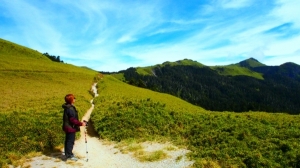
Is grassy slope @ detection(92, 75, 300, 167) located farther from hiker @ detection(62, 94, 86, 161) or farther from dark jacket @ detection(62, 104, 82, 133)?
dark jacket @ detection(62, 104, 82, 133)

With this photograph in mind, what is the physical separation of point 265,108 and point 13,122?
536ft

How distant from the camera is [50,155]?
1700 cm

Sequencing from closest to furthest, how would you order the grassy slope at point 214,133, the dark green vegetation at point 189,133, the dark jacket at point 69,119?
the grassy slope at point 214,133, the dark green vegetation at point 189,133, the dark jacket at point 69,119

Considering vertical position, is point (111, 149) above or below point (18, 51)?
below

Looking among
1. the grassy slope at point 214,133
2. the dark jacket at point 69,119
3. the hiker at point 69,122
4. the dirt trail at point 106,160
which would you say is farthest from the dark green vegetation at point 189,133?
the dark jacket at point 69,119

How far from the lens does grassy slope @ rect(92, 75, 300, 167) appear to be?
13.2m

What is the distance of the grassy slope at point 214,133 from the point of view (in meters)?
13.2

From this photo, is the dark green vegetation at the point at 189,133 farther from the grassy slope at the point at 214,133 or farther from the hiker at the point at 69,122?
the hiker at the point at 69,122

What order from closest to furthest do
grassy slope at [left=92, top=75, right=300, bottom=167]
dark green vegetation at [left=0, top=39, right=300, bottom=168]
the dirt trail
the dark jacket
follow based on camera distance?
grassy slope at [left=92, top=75, right=300, bottom=167] → dark green vegetation at [left=0, top=39, right=300, bottom=168] → the dirt trail → the dark jacket

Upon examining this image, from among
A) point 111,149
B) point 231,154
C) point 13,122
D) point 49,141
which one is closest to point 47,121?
point 13,122

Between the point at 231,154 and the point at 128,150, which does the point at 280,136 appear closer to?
the point at 231,154

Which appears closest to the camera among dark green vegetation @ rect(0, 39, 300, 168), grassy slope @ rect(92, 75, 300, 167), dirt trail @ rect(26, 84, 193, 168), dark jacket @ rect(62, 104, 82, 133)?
grassy slope @ rect(92, 75, 300, 167)

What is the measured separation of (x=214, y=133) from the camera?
58.3 ft

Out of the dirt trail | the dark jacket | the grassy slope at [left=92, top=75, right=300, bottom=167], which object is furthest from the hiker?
the grassy slope at [left=92, top=75, right=300, bottom=167]
